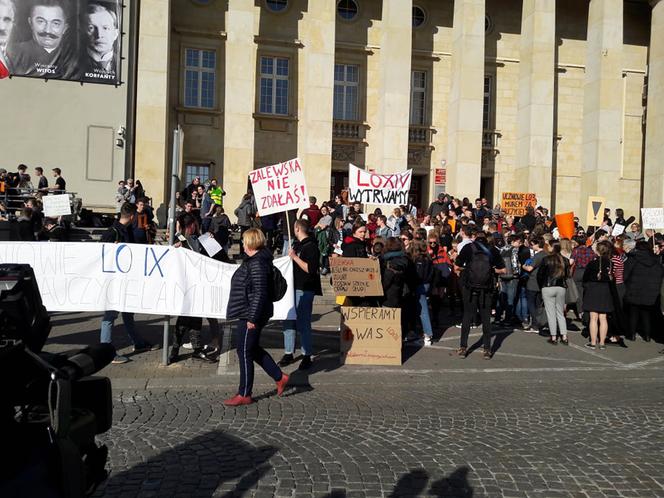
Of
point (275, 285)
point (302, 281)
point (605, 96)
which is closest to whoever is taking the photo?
point (275, 285)

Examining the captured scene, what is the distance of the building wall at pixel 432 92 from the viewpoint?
26.5 metres

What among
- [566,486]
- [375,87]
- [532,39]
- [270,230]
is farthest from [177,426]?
[532,39]

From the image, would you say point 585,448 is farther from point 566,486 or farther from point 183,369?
point 183,369

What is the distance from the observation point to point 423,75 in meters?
29.2

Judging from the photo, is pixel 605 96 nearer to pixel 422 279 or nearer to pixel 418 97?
pixel 418 97

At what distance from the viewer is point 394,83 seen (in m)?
25.8

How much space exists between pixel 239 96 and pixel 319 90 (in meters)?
3.21

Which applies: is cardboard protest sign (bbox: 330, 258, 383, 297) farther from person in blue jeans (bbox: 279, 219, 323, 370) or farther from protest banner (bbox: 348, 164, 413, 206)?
protest banner (bbox: 348, 164, 413, 206)

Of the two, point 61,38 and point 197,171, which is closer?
point 61,38

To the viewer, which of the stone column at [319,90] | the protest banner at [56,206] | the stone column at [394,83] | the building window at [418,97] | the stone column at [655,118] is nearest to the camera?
the protest banner at [56,206]

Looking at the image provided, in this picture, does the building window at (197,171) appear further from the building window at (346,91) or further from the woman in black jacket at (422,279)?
the woman in black jacket at (422,279)

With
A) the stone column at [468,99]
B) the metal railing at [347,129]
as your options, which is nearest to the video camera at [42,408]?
the stone column at [468,99]

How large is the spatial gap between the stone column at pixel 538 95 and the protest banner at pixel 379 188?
11.4 metres

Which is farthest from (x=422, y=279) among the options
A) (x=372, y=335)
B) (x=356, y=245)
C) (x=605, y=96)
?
(x=605, y=96)
